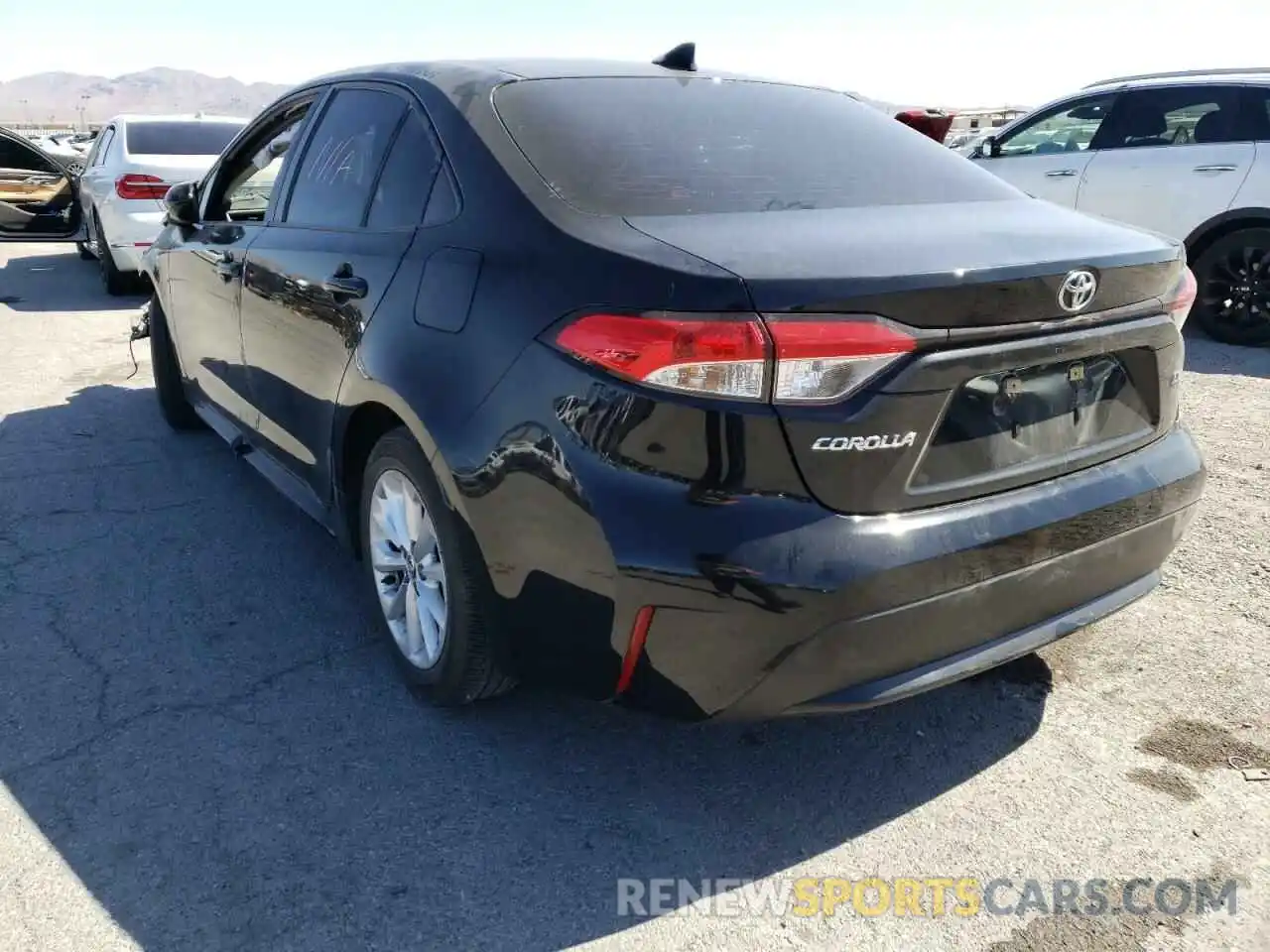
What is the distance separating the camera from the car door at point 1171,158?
7145 mm

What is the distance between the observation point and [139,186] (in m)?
9.03

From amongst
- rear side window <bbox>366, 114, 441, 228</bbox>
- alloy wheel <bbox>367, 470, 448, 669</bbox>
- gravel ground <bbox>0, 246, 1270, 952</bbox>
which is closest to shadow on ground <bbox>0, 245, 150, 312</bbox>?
gravel ground <bbox>0, 246, 1270, 952</bbox>

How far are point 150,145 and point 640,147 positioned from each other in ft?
27.5

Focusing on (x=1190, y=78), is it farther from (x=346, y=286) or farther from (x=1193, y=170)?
(x=346, y=286)

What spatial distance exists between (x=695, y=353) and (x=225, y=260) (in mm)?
2627

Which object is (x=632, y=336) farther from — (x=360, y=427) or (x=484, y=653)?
(x=360, y=427)

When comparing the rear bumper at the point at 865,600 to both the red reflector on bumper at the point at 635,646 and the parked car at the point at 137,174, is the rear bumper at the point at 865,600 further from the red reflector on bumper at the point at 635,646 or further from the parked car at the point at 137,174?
the parked car at the point at 137,174

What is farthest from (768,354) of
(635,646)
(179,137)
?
(179,137)

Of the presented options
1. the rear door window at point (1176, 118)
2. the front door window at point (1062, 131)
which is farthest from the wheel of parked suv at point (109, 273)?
the rear door window at point (1176, 118)

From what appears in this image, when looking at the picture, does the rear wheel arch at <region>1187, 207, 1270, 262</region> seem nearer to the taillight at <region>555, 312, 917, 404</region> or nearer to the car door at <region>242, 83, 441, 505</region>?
the car door at <region>242, 83, 441, 505</region>

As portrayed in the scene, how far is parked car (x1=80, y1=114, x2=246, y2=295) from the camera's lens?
9.02 metres

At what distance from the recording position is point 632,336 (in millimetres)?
2053

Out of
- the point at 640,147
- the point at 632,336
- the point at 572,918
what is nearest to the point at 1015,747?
the point at 572,918

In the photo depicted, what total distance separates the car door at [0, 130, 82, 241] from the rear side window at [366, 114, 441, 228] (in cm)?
767
